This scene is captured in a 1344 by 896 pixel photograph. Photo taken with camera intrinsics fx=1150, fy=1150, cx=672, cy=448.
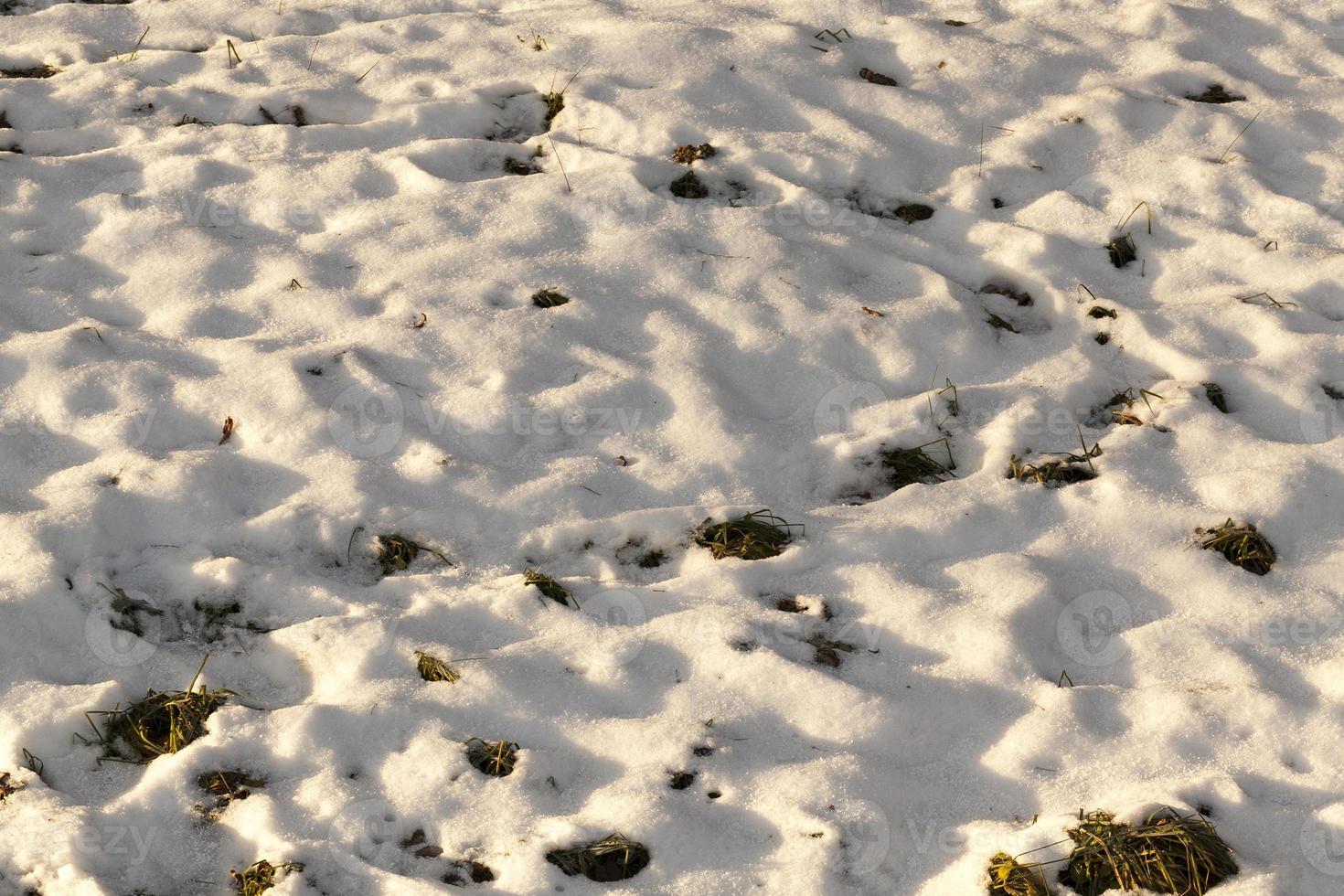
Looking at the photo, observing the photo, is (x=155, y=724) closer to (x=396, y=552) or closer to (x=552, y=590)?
(x=396, y=552)

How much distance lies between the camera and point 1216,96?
14.6 ft

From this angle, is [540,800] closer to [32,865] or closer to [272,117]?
[32,865]

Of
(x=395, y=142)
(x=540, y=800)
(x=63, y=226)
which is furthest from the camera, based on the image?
(x=395, y=142)

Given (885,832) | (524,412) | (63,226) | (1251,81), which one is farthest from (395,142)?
(1251,81)

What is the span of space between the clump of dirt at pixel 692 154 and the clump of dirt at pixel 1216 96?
189cm

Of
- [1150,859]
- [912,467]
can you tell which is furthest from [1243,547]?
[1150,859]

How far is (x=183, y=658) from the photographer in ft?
9.21

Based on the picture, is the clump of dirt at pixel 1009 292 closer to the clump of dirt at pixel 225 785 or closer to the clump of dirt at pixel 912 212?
the clump of dirt at pixel 912 212

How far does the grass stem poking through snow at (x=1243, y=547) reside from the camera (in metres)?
2.99

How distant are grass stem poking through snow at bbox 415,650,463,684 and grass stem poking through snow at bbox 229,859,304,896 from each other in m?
0.51

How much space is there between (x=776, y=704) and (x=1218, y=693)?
1.04 metres

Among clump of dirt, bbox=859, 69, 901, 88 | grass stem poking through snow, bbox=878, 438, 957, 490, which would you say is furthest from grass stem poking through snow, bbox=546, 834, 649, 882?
clump of dirt, bbox=859, 69, 901, 88

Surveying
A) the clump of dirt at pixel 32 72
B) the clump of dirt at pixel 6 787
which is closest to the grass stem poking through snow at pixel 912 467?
the clump of dirt at pixel 6 787

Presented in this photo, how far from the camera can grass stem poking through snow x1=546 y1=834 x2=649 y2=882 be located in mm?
2410
